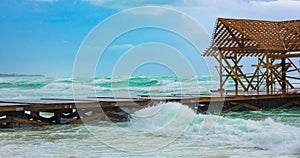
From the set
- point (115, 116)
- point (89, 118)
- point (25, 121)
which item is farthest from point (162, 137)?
point (25, 121)

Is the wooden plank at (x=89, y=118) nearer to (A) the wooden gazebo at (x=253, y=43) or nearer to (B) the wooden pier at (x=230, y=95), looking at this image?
(B) the wooden pier at (x=230, y=95)

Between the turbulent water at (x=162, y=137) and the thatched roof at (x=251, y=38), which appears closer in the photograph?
the turbulent water at (x=162, y=137)

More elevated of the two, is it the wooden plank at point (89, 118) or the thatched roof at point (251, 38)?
the thatched roof at point (251, 38)

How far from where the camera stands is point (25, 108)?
50.0ft

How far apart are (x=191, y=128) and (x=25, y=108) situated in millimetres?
5202

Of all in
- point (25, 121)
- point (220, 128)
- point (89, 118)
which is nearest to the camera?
point (220, 128)

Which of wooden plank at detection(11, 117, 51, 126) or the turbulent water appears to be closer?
the turbulent water

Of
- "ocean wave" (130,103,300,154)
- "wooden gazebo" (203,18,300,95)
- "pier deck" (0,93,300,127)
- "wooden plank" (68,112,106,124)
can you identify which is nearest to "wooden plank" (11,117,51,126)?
"pier deck" (0,93,300,127)

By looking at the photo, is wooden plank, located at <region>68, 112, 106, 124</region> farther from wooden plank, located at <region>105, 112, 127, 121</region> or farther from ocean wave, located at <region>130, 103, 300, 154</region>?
ocean wave, located at <region>130, 103, 300, 154</region>

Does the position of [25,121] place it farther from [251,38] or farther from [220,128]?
[251,38]

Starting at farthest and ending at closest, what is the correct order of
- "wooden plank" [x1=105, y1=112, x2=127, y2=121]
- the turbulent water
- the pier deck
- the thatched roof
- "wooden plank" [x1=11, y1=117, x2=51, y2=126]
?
the thatched roof, "wooden plank" [x1=105, y1=112, x2=127, y2=121], the pier deck, "wooden plank" [x1=11, y1=117, x2=51, y2=126], the turbulent water

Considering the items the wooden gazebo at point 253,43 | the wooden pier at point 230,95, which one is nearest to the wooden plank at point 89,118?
the wooden pier at point 230,95

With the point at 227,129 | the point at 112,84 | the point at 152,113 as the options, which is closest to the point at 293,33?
the point at 152,113

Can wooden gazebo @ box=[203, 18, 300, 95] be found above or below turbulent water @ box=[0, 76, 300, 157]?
above
